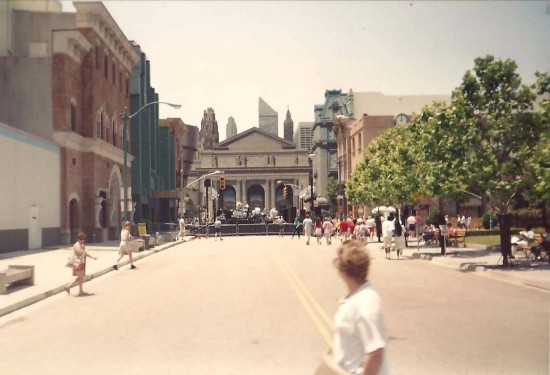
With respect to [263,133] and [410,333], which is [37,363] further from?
[263,133]

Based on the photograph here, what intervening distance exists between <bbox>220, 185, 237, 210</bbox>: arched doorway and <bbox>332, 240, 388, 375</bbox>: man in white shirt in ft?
512

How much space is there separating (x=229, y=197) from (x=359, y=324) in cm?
16493

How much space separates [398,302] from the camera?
13.7 m

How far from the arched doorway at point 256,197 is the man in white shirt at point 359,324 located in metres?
161

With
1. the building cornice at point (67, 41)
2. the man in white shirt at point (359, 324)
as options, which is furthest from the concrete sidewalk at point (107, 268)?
the building cornice at point (67, 41)

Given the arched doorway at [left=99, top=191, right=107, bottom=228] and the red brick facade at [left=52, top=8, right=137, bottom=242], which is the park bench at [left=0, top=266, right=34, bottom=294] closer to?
the red brick facade at [left=52, top=8, right=137, bottom=242]

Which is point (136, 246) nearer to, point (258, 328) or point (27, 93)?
point (27, 93)

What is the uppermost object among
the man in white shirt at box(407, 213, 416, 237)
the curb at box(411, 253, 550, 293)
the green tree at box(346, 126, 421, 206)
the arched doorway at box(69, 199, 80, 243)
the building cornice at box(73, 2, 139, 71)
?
the building cornice at box(73, 2, 139, 71)

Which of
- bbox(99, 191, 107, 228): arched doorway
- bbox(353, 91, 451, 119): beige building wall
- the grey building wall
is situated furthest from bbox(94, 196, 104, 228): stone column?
bbox(353, 91, 451, 119): beige building wall

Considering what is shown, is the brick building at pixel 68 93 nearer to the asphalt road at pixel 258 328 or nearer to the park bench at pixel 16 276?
the park bench at pixel 16 276

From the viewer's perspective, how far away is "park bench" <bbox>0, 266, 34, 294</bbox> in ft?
51.4

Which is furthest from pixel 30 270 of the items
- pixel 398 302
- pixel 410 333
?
pixel 410 333

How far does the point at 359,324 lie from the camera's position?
143 inches

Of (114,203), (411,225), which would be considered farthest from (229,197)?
(411,225)
